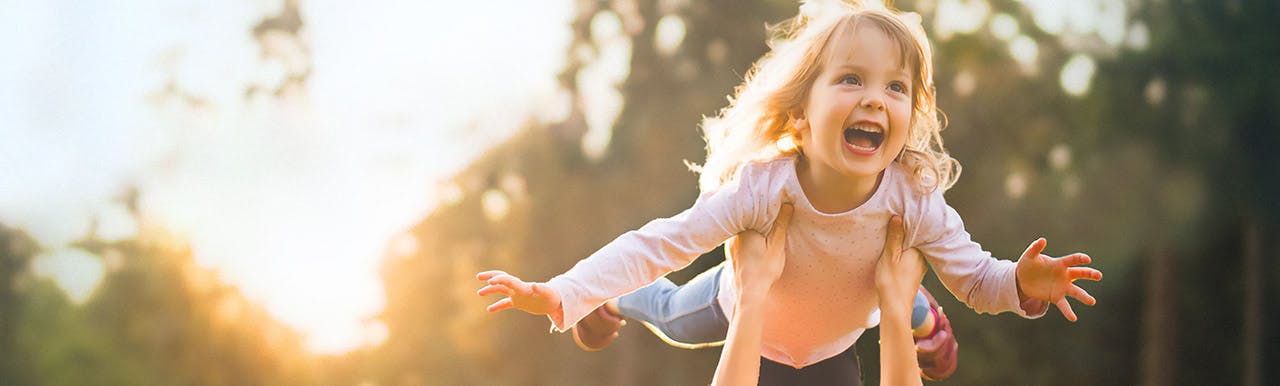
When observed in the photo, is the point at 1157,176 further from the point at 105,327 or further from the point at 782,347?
the point at 105,327

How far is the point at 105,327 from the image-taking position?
14.8 metres

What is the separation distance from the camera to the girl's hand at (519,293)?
8.05 feet

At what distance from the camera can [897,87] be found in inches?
107

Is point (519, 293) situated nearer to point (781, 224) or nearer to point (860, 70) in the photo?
point (781, 224)

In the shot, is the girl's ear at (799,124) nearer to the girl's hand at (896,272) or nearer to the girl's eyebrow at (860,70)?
the girl's eyebrow at (860,70)

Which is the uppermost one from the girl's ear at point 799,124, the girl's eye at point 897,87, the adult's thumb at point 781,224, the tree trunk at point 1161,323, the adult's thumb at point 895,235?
the tree trunk at point 1161,323

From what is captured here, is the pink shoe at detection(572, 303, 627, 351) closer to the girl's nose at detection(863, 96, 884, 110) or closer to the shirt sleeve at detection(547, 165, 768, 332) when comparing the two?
the shirt sleeve at detection(547, 165, 768, 332)

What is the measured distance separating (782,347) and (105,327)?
13618 millimetres

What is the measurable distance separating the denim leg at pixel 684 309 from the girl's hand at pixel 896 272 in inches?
24.5

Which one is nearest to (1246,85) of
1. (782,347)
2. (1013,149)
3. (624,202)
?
(1013,149)

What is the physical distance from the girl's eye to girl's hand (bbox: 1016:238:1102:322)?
1.49 ft

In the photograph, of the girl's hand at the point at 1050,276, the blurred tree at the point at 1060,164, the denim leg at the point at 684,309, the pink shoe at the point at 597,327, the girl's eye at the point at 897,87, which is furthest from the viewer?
→ the blurred tree at the point at 1060,164

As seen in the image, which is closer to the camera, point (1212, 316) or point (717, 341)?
point (717, 341)

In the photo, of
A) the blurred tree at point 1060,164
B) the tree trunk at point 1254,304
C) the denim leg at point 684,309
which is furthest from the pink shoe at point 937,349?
the tree trunk at point 1254,304
